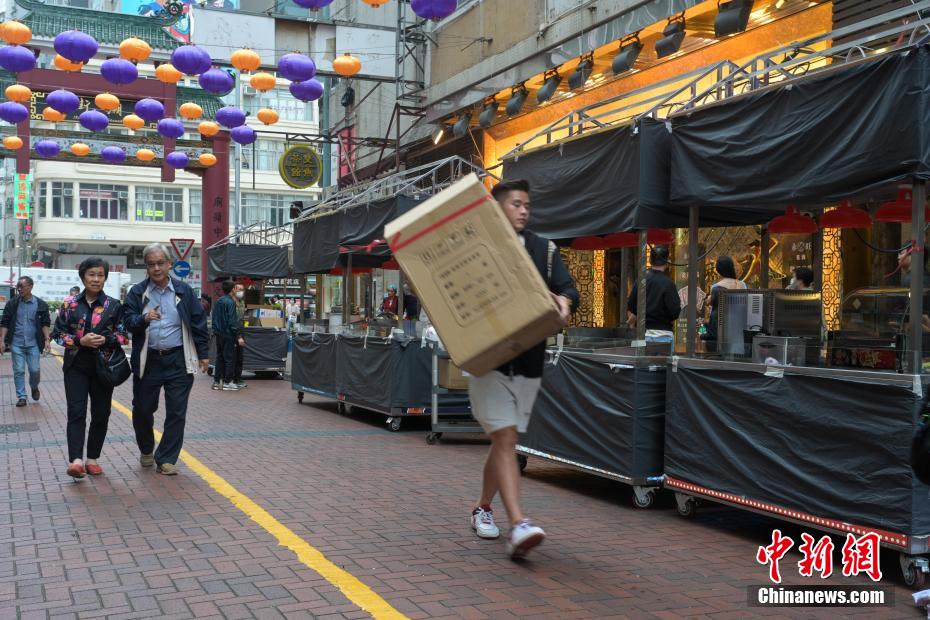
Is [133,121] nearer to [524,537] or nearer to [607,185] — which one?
[607,185]

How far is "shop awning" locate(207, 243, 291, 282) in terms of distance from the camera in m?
20.5

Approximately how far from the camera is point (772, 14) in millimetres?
11375

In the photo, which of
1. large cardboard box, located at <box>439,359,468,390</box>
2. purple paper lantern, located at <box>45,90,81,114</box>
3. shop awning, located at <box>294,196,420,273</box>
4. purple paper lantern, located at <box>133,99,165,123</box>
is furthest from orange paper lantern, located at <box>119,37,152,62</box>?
large cardboard box, located at <box>439,359,468,390</box>

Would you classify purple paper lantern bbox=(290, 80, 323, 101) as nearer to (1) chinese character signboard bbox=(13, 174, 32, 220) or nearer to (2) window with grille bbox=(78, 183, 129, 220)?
(2) window with grille bbox=(78, 183, 129, 220)

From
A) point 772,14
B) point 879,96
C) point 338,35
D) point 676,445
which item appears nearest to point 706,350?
point 676,445

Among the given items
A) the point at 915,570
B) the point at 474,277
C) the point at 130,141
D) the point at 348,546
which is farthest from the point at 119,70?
the point at 915,570

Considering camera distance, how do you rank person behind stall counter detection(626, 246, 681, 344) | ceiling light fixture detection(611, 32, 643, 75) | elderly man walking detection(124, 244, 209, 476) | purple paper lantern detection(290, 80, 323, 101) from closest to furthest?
1. elderly man walking detection(124, 244, 209, 476)
2. person behind stall counter detection(626, 246, 681, 344)
3. ceiling light fixture detection(611, 32, 643, 75)
4. purple paper lantern detection(290, 80, 323, 101)

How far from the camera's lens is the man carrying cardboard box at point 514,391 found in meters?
5.16

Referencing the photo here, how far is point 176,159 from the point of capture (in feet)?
81.2

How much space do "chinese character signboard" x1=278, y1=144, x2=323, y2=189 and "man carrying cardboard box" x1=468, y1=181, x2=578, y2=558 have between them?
63.3 ft

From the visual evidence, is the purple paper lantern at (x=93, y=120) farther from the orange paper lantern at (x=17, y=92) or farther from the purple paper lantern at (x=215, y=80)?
the purple paper lantern at (x=215, y=80)

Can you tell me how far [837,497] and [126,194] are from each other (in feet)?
177

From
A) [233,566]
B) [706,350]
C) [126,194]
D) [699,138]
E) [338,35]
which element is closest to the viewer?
[233,566]

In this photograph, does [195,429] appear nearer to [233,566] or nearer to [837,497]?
[233,566]
